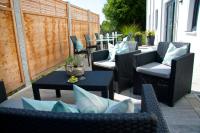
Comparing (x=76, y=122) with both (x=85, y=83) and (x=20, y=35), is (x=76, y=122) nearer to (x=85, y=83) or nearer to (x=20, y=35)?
(x=85, y=83)

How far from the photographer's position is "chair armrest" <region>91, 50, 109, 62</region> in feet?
11.4

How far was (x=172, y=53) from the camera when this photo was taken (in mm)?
2738

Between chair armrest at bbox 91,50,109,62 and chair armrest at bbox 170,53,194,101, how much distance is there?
165 centimetres

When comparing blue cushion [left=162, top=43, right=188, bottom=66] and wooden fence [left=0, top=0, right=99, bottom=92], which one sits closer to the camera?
blue cushion [left=162, top=43, right=188, bottom=66]

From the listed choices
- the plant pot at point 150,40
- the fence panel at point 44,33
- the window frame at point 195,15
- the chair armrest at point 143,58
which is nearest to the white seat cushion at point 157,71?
the chair armrest at point 143,58

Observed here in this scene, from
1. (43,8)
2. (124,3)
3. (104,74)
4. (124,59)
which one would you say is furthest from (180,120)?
(124,3)

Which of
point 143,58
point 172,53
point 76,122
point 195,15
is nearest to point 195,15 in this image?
point 195,15

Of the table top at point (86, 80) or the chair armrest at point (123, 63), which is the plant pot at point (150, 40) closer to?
the chair armrest at point (123, 63)

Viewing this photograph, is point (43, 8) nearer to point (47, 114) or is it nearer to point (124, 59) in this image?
point (124, 59)

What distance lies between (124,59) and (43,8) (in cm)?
282

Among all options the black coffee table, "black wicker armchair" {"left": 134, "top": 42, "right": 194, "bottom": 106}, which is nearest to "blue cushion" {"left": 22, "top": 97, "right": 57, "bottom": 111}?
the black coffee table

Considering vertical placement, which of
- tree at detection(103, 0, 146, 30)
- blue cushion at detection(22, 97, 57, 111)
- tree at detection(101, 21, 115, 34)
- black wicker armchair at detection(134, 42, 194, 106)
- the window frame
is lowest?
black wicker armchair at detection(134, 42, 194, 106)

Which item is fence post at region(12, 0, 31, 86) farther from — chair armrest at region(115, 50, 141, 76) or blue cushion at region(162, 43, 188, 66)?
blue cushion at region(162, 43, 188, 66)

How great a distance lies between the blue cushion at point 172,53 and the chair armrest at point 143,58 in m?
0.27
